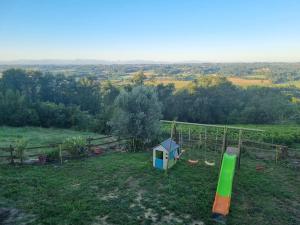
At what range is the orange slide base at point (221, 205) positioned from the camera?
10039mm

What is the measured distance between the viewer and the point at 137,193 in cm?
1198

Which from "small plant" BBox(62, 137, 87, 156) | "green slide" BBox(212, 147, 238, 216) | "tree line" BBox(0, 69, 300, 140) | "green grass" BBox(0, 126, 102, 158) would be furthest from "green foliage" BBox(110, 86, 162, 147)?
"tree line" BBox(0, 69, 300, 140)

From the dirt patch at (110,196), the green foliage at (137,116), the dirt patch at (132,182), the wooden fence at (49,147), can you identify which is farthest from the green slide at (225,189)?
the wooden fence at (49,147)

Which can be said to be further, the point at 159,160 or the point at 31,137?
the point at 31,137

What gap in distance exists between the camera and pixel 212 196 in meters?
11.7

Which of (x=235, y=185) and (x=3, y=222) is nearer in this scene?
(x=3, y=222)

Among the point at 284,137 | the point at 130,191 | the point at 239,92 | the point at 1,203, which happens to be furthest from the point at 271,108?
the point at 1,203

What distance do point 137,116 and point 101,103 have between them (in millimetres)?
31903

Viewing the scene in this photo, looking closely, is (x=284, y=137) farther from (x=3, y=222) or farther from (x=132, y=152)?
(x=3, y=222)

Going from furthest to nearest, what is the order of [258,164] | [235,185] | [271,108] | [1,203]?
[271,108] → [258,164] → [235,185] → [1,203]

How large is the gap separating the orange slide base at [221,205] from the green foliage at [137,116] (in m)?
9.66

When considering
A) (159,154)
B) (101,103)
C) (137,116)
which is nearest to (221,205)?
(159,154)

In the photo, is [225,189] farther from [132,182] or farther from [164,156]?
[164,156]

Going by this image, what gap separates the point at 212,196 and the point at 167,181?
248cm
